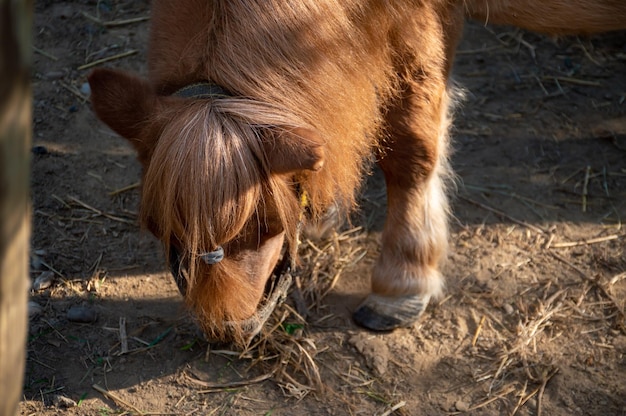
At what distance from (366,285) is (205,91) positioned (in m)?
1.69

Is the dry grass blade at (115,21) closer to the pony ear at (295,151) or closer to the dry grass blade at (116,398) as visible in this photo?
the dry grass blade at (116,398)

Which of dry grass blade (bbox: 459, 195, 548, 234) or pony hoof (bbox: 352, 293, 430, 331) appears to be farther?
dry grass blade (bbox: 459, 195, 548, 234)

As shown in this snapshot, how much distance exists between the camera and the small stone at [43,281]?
346 cm

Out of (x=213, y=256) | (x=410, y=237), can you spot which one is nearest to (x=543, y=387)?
(x=410, y=237)

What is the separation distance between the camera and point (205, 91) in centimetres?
245

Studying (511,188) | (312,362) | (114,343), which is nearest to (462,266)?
(511,188)

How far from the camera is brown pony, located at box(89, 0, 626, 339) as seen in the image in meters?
2.35

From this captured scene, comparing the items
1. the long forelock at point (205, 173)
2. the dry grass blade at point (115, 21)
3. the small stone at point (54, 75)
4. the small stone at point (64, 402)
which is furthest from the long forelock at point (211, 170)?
the dry grass blade at point (115, 21)

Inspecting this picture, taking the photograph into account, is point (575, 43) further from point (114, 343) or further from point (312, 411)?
point (114, 343)

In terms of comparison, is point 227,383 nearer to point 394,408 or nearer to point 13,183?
point 394,408

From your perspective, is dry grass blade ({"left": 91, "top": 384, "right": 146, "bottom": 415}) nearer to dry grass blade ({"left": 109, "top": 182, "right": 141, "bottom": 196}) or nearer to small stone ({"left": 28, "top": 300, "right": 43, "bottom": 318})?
small stone ({"left": 28, "top": 300, "right": 43, "bottom": 318})

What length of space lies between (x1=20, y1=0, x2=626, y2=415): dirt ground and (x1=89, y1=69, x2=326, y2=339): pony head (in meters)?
0.36

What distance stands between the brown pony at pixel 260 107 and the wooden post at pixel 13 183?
45.0 inches

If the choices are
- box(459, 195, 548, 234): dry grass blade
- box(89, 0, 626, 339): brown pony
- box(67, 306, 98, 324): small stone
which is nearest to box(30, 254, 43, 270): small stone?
box(67, 306, 98, 324): small stone
